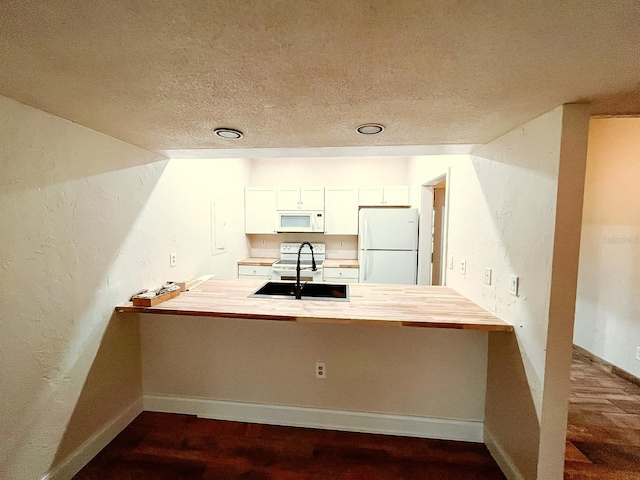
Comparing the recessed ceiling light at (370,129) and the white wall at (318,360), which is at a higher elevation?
the recessed ceiling light at (370,129)

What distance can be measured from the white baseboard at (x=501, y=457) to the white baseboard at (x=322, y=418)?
0.08 meters

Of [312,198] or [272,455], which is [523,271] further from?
[312,198]

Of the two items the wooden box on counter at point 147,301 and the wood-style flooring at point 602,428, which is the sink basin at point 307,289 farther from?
the wood-style flooring at point 602,428

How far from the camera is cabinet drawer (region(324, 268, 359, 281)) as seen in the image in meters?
3.83

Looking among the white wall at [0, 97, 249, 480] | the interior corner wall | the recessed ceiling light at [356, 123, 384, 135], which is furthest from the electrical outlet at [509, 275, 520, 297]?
the white wall at [0, 97, 249, 480]

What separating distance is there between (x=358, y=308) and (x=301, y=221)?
2.60 metres

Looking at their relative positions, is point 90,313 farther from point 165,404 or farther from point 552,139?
point 552,139

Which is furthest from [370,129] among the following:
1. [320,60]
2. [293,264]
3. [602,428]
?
[293,264]

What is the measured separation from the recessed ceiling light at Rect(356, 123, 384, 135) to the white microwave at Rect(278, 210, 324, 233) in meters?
2.59

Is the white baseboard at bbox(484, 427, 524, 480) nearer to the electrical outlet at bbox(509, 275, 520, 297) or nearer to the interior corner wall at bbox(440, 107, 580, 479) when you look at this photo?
the interior corner wall at bbox(440, 107, 580, 479)

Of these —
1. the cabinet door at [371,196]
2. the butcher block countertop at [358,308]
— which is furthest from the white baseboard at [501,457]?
the cabinet door at [371,196]

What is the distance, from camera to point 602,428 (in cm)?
179

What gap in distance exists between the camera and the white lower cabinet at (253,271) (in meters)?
3.88

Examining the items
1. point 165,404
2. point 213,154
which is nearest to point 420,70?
point 213,154
